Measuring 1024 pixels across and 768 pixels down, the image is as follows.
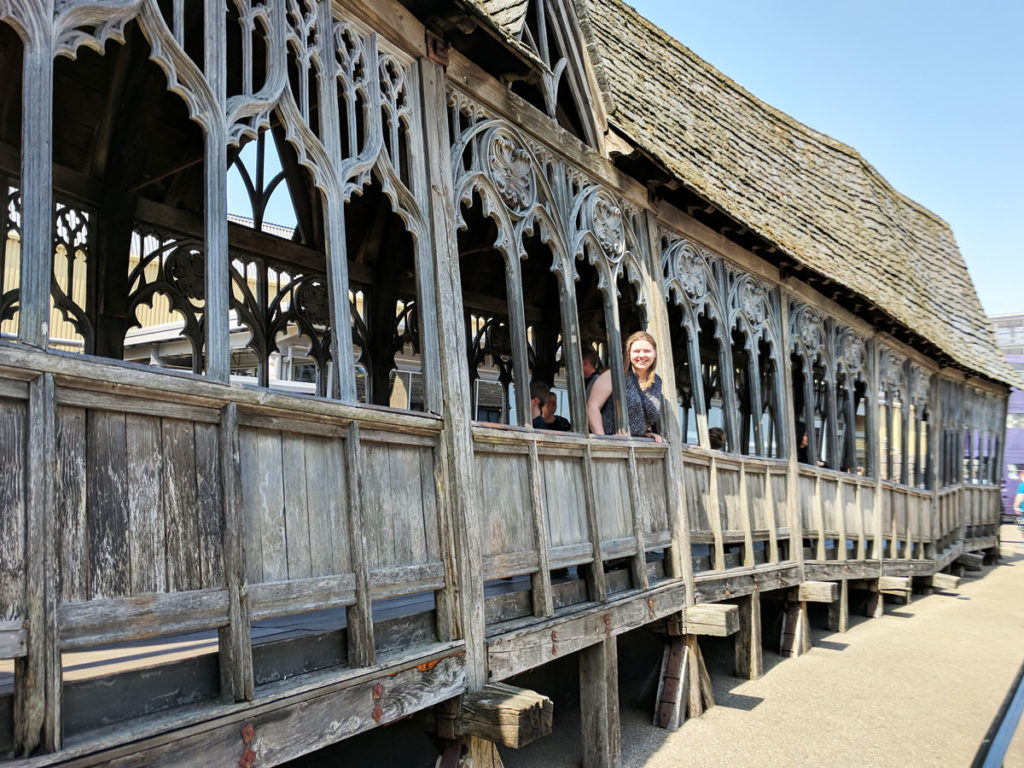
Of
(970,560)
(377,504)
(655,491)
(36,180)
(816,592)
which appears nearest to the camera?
(36,180)

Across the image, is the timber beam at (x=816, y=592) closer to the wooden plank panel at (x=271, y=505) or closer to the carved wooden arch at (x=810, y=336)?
the carved wooden arch at (x=810, y=336)

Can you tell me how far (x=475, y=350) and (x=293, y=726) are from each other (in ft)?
23.3

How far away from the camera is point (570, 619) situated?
5871mm

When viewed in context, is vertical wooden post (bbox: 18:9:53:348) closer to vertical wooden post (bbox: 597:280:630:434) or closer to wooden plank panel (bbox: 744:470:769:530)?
vertical wooden post (bbox: 597:280:630:434)

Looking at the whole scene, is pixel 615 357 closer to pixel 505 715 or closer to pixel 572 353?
pixel 572 353

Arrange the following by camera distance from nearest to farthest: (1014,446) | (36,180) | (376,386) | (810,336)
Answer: (36,180) < (376,386) < (810,336) < (1014,446)

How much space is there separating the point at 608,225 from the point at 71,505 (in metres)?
5.19

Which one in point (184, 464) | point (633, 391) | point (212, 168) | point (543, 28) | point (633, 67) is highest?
point (633, 67)

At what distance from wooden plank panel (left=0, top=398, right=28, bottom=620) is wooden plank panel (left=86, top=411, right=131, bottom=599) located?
26cm

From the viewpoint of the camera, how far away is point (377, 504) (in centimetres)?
432

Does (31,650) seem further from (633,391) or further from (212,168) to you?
(633,391)

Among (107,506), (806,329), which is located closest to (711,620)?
(806,329)

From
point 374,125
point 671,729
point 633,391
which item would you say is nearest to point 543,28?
point 374,125

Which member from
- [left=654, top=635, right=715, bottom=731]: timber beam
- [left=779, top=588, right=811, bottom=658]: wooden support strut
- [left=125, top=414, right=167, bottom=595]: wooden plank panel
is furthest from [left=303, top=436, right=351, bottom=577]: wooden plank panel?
[left=779, top=588, right=811, bottom=658]: wooden support strut
